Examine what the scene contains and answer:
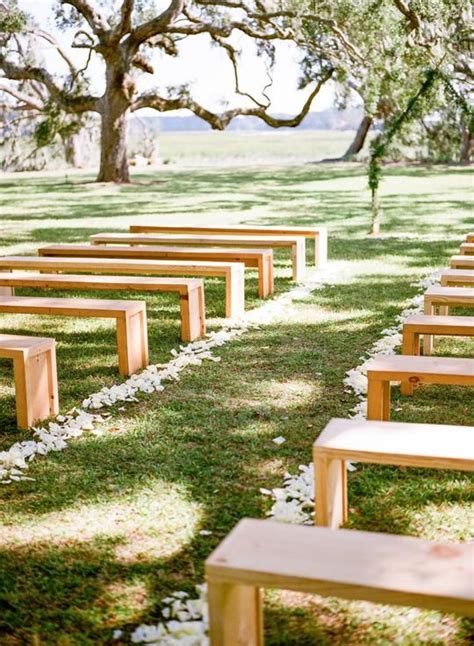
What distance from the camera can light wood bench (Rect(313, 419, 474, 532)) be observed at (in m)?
2.82

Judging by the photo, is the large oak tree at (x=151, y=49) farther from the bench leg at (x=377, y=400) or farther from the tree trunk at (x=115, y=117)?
the bench leg at (x=377, y=400)

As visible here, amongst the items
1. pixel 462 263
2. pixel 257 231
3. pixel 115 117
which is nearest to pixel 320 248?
pixel 257 231

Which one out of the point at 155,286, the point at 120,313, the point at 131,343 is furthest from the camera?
the point at 155,286

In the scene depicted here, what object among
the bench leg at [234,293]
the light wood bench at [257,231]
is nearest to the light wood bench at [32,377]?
the bench leg at [234,293]

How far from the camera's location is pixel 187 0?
19.2m

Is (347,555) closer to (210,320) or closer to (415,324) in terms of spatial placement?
(415,324)

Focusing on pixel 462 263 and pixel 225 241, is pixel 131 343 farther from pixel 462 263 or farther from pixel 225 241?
pixel 225 241

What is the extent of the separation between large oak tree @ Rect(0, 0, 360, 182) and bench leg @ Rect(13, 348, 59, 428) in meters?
15.9

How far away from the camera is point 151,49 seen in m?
21.6

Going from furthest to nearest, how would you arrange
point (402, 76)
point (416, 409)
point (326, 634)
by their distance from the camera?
point (402, 76)
point (416, 409)
point (326, 634)

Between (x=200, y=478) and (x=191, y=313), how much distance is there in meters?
2.50

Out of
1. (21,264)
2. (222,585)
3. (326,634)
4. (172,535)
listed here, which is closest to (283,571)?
(222,585)

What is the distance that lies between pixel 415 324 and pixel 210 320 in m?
→ 2.32

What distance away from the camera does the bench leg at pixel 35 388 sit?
4.23 metres
